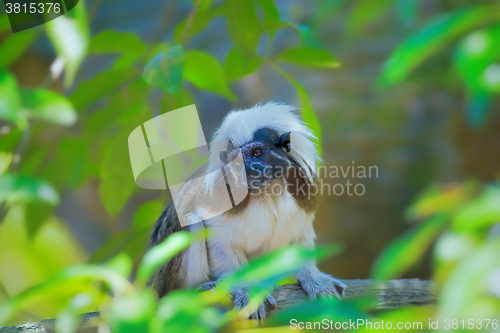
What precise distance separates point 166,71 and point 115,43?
31 centimetres

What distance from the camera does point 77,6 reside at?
4.20 ft

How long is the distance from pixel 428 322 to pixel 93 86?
1.16 meters

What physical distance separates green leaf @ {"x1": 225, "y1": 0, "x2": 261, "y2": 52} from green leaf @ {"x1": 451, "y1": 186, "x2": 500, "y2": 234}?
85 cm

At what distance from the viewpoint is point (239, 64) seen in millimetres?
1427

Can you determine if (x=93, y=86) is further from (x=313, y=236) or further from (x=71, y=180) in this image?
(x=313, y=236)

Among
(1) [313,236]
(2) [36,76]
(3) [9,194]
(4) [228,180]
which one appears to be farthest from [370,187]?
(3) [9,194]

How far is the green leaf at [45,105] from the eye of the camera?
1038 millimetres

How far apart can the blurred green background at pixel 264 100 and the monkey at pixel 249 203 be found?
9cm

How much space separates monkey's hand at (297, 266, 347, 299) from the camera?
4.82ft

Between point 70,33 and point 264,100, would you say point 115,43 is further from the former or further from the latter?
point 264,100

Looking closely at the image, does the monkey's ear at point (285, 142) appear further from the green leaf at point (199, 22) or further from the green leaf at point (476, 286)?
the green leaf at point (476, 286)

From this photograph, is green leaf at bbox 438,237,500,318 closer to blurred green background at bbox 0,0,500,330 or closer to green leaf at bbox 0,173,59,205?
blurred green background at bbox 0,0,500,330

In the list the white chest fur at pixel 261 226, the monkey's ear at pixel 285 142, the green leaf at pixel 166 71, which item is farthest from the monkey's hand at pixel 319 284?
the green leaf at pixel 166 71

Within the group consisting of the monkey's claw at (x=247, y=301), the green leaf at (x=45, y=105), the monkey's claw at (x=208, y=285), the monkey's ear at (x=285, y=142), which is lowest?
the monkey's claw at (x=247, y=301)
